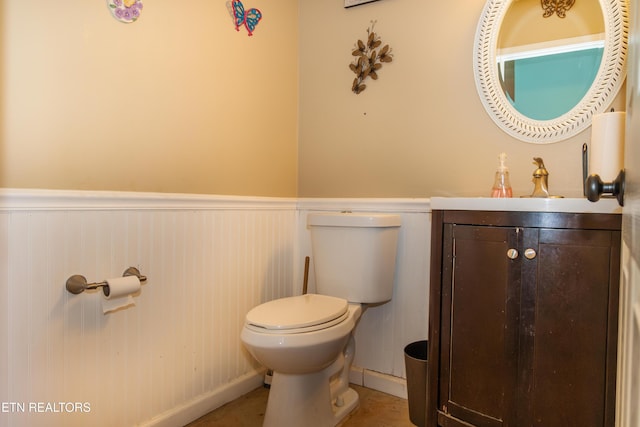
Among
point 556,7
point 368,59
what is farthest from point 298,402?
point 556,7

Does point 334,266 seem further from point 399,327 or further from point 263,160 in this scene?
point 263,160

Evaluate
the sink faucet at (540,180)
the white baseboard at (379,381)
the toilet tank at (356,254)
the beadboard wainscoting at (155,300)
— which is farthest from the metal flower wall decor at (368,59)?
the white baseboard at (379,381)

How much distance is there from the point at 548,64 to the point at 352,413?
1.65 meters

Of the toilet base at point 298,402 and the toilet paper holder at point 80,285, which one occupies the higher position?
the toilet paper holder at point 80,285

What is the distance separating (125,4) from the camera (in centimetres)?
135

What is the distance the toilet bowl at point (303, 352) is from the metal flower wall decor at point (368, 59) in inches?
42.5

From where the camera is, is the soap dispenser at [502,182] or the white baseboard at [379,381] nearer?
the soap dispenser at [502,182]

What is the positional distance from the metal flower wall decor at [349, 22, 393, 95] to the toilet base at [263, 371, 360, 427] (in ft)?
4.49

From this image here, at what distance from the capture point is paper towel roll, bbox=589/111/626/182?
1235 millimetres

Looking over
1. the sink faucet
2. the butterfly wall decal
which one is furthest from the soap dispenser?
the butterfly wall decal

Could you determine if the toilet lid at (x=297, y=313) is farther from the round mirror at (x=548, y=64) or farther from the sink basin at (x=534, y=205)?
the round mirror at (x=548, y=64)

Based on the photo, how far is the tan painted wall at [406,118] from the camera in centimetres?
169

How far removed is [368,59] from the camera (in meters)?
1.98

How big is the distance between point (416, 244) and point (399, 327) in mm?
407
